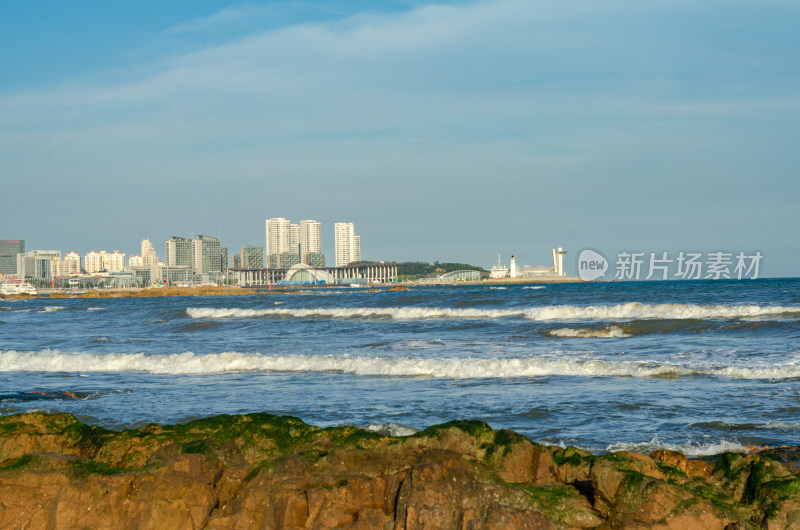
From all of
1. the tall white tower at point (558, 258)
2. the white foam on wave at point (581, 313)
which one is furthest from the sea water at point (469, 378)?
the tall white tower at point (558, 258)

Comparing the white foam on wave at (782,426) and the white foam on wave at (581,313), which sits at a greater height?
the white foam on wave at (782,426)

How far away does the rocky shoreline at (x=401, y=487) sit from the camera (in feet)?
15.6

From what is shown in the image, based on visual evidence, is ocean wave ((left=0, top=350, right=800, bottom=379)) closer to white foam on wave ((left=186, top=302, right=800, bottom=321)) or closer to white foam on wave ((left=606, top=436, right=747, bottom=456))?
white foam on wave ((left=606, top=436, right=747, bottom=456))

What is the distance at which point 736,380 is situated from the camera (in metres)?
12.4

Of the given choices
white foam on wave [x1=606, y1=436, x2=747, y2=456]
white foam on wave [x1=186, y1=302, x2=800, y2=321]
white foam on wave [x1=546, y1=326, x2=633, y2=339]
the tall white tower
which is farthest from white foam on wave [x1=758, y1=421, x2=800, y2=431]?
the tall white tower

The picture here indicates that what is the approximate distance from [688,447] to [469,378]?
653 centimetres

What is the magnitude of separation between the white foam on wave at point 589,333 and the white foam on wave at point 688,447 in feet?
47.5

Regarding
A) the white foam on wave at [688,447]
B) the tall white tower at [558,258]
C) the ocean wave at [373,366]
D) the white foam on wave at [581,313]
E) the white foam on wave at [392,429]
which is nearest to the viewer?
the white foam on wave at [688,447]

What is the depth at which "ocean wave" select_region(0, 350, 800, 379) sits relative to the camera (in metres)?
13.7

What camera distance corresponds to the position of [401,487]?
485 centimetres

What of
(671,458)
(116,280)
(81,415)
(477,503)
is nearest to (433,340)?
(81,415)

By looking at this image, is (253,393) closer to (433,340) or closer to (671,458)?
(671,458)

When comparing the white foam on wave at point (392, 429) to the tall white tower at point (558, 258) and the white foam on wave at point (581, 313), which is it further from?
the tall white tower at point (558, 258)

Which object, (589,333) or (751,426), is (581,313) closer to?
(589,333)
